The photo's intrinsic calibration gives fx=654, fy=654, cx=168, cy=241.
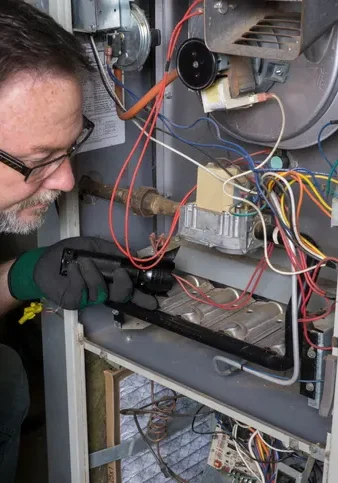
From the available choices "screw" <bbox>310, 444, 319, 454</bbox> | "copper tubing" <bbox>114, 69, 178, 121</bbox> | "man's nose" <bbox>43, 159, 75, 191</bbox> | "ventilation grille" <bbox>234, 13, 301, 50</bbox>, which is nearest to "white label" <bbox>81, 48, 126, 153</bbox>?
"copper tubing" <bbox>114, 69, 178, 121</bbox>

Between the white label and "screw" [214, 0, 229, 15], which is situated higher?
"screw" [214, 0, 229, 15]

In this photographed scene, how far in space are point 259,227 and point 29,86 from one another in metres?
0.45

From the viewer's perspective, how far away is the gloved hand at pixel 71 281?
49.0 inches

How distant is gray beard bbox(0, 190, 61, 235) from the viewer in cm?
122

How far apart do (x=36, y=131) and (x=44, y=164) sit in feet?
0.25

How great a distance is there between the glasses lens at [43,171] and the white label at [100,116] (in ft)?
0.48

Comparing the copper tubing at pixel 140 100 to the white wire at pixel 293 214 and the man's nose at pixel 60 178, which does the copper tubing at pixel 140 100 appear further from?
the white wire at pixel 293 214

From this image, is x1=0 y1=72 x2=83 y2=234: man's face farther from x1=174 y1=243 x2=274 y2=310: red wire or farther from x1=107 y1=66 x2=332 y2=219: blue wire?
x1=174 y1=243 x2=274 y2=310: red wire

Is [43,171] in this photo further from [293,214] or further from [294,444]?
[294,444]

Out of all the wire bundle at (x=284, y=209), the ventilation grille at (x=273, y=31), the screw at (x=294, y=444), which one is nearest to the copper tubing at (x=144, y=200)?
the wire bundle at (x=284, y=209)

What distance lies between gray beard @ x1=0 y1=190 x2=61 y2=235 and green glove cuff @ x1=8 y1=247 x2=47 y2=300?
0.13 m

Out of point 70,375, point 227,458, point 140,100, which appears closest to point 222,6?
point 140,100

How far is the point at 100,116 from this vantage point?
1.33 m

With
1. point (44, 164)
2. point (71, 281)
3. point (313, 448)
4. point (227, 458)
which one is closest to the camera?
point (313, 448)
